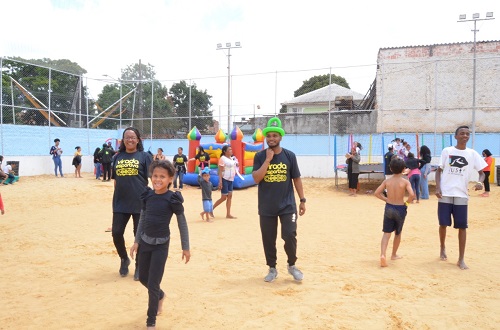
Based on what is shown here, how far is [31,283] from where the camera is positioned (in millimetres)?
5305

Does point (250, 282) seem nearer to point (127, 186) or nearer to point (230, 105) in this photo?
point (127, 186)

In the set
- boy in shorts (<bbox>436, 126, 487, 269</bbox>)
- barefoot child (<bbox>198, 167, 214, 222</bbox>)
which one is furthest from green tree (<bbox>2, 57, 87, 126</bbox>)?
boy in shorts (<bbox>436, 126, 487, 269</bbox>)

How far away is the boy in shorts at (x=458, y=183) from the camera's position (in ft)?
19.8

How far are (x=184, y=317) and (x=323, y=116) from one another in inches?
973

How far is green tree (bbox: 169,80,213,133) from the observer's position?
2470 cm

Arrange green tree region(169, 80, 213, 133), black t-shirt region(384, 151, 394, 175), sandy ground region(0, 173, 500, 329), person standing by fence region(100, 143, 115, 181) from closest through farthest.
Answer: sandy ground region(0, 173, 500, 329)
black t-shirt region(384, 151, 394, 175)
person standing by fence region(100, 143, 115, 181)
green tree region(169, 80, 213, 133)

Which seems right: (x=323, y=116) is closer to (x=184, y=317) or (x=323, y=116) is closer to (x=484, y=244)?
(x=484, y=244)

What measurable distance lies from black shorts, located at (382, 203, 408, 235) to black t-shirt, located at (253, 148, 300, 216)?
1.78 meters

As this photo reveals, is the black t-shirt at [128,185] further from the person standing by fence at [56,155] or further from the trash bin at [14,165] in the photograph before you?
the person standing by fence at [56,155]

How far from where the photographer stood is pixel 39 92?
70.6 ft

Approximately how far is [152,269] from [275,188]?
1918 mm

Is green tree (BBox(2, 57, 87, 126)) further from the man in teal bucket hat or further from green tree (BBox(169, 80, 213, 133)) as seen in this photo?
the man in teal bucket hat

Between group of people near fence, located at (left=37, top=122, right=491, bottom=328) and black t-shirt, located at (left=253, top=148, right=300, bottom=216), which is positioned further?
black t-shirt, located at (left=253, top=148, right=300, bottom=216)

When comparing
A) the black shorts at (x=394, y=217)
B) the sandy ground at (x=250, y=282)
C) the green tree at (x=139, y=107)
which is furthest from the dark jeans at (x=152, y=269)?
the green tree at (x=139, y=107)
